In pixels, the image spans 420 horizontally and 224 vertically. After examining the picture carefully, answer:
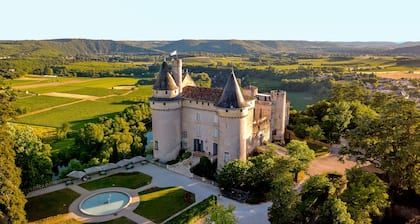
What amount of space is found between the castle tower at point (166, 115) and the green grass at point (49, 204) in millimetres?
14604

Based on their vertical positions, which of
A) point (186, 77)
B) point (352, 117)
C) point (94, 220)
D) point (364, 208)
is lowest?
point (94, 220)

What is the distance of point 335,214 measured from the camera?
28.5 meters

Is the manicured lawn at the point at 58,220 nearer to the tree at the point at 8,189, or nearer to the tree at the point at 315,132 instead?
the tree at the point at 8,189

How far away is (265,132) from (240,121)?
32.6ft

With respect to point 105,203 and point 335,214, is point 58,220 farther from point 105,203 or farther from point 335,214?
point 335,214

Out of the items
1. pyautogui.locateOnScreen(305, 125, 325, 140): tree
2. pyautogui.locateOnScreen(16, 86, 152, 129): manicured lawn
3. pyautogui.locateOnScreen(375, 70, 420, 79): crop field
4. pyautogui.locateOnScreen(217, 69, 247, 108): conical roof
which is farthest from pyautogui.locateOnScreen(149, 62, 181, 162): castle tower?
pyautogui.locateOnScreen(375, 70, 420, 79): crop field

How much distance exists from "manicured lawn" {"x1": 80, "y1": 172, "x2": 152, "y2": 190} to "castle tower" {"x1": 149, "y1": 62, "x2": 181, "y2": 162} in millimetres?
6097

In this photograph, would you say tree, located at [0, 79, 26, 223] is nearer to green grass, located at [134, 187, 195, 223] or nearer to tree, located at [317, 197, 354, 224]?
green grass, located at [134, 187, 195, 223]

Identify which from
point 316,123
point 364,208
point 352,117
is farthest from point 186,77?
point 364,208

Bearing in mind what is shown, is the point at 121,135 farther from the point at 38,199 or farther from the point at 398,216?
the point at 398,216

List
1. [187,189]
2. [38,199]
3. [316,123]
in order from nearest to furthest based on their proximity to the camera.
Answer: [38,199] → [187,189] → [316,123]

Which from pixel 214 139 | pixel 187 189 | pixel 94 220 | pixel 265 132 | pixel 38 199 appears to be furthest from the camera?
pixel 265 132

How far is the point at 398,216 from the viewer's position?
35.2 metres

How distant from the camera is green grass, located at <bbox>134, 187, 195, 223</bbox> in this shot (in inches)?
1396
